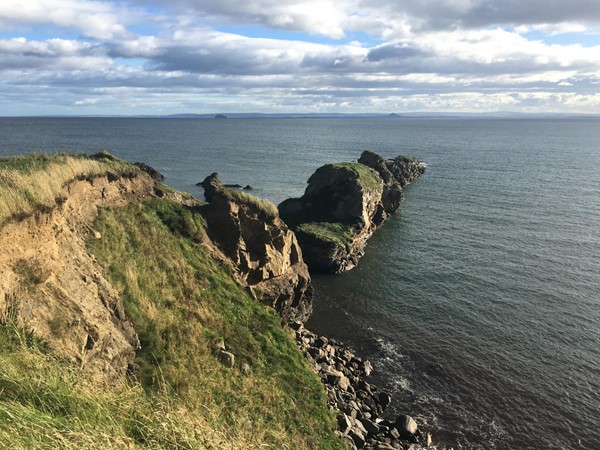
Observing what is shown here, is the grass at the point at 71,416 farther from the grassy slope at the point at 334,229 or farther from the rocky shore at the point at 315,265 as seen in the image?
the grassy slope at the point at 334,229

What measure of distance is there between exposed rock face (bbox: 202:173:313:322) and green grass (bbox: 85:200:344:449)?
10.0 ft

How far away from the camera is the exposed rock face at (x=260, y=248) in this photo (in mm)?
36594

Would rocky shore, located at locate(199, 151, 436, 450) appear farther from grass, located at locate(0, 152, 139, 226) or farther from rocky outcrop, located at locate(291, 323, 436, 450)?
grass, located at locate(0, 152, 139, 226)

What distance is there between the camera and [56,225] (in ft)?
70.7

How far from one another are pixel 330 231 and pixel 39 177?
137ft

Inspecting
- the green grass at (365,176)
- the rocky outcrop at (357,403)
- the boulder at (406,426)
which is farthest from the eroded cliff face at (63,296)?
the green grass at (365,176)

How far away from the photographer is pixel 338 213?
66125 mm

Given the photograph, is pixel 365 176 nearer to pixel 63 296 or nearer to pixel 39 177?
pixel 39 177

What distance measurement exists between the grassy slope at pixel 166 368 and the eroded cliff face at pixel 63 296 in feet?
2.96

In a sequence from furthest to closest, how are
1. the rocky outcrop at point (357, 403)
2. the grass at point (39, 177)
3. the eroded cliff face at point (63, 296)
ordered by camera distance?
the rocky outcrop at point (357, 403) → the grass at point (39, 177) → the eroded cliff face at point (63, 296)

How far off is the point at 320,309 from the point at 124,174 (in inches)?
925

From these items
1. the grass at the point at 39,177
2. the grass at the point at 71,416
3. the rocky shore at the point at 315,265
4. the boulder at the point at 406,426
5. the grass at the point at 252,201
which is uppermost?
the grass at the point at 39,177

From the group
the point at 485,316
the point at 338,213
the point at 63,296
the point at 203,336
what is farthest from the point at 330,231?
the point at 63,296

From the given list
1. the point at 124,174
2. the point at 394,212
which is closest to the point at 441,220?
the point at 394,212
